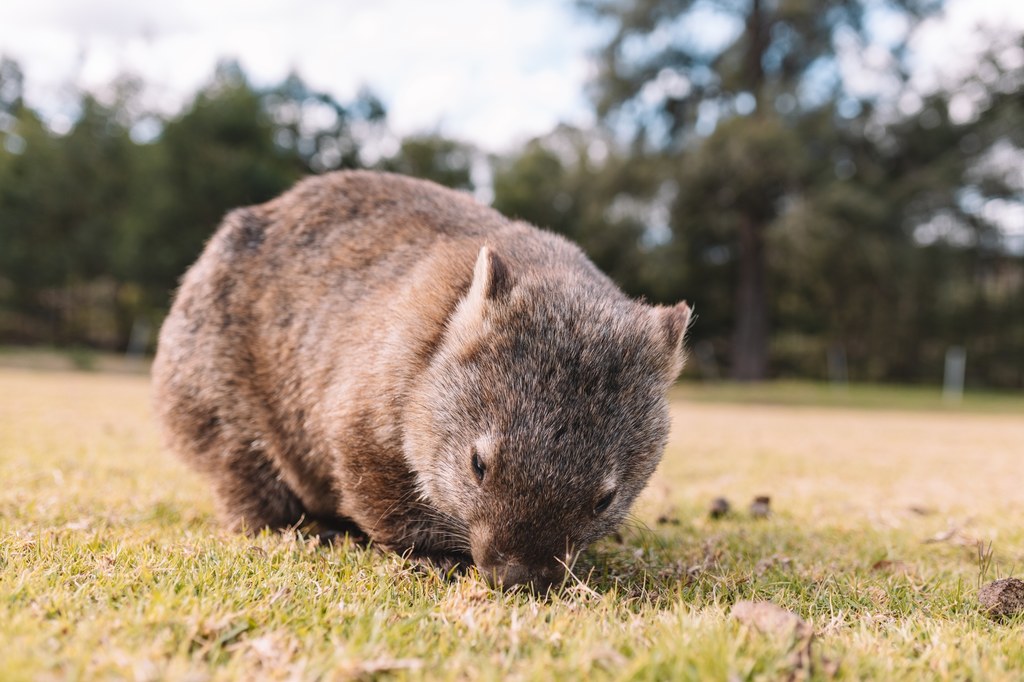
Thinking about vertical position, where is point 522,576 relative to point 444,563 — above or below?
above

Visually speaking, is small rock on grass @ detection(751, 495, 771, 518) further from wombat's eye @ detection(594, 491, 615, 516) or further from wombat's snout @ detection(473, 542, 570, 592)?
wombat's snout @ detection(473, 542, 570, 592)

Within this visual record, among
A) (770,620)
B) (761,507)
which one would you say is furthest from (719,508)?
(770,620)

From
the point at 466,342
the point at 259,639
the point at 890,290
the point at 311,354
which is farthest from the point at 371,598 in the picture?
the point at 890,290

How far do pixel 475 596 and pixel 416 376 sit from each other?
0.93 m

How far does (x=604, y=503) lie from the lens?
2592 mm

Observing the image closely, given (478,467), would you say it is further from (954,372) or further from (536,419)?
(954,372)

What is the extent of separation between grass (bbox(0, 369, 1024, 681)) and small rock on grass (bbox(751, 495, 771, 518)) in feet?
0.23

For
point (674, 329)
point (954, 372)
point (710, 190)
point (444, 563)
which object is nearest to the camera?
point (444, 563)

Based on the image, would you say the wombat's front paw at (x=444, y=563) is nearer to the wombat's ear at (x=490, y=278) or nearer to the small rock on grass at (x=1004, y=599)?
the wombat's ear at (x=490, y=278)

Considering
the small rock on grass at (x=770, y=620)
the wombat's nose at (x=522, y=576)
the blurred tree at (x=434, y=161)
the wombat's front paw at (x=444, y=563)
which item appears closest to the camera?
the small rock on grass at (x=770, y=620)

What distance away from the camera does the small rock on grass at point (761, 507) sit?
427 centimetres

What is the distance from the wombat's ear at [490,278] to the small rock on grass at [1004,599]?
6.80 ft

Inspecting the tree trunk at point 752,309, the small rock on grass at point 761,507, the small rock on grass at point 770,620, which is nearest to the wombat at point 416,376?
the small rock on grass at point 770,620

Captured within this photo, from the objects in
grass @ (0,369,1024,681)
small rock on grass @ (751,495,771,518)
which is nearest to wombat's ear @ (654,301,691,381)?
grass @ (0,369,1024,681)
